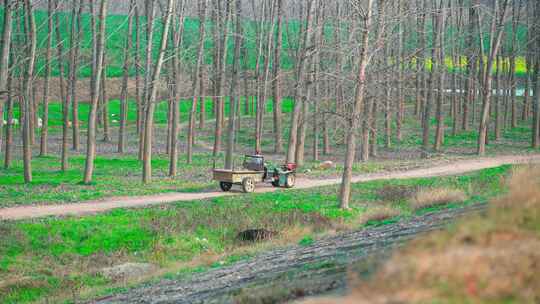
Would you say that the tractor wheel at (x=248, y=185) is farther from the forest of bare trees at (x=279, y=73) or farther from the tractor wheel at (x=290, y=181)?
the forest of bare trees at (x=279, y=73)

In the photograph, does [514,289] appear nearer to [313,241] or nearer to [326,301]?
[326,301]

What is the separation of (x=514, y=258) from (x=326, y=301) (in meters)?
1.55

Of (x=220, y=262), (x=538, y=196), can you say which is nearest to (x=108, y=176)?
(x=220, y=262)

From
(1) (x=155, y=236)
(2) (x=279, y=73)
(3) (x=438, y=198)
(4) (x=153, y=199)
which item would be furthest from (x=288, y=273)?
(2) (x=279, y=73)

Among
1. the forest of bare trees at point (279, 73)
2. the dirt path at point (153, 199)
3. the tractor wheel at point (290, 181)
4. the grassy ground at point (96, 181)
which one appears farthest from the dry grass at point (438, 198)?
the grassy ground at point (96, 181)

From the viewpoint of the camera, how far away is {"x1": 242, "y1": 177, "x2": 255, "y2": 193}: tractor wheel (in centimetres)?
2522

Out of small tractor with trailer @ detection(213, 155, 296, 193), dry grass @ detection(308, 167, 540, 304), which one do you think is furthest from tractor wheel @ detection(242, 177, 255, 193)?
dry grass @ detection(308, 167, 540, 304)

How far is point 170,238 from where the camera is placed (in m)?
17.9

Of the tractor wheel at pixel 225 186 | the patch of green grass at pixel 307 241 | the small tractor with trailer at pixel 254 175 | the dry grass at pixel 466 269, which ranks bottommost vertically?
the patch of green grass at pixel 307 241

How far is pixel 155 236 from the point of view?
1809 centimetres

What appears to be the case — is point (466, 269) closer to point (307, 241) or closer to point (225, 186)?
point (307, 241)

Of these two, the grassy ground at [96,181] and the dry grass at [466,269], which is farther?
the grassy ground at [96,181]

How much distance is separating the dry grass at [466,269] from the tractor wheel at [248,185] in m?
19.4

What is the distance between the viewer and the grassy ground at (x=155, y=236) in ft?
49.2
